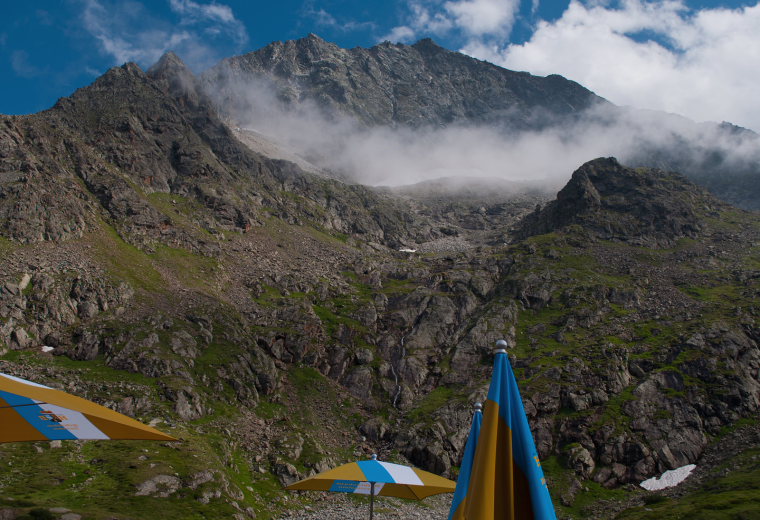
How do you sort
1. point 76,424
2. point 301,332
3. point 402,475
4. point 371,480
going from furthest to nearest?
1. point 301,332
2. point 402,475
3. point 371,480
4. point 76,424

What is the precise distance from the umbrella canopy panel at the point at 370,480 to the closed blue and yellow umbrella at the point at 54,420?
13.2m

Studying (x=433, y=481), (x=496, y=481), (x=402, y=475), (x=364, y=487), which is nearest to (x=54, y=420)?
(x=496, y=481)

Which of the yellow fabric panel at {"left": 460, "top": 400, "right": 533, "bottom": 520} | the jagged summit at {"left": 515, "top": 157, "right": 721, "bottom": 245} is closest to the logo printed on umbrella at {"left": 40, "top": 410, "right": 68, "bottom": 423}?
the yellow fabric panel at {"left": 460, "top": 400, "right": 533, "bottom": 520}

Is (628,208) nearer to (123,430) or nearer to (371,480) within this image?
(371,480)

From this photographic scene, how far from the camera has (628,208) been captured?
180750mm

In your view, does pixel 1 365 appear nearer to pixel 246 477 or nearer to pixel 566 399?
pixel 246 477

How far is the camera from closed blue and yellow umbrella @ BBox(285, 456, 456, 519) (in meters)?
23.5

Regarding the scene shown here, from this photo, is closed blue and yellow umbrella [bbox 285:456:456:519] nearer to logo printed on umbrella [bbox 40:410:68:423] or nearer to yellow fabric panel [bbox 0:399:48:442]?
yellow fabric panel [bbox 0:399:48:442]

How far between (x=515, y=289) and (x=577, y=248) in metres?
39.8

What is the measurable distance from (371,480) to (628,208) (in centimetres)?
18500

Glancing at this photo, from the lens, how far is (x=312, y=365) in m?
106

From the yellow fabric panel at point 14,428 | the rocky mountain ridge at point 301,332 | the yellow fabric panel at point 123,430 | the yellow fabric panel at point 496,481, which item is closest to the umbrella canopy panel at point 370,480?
the yellow fabric panel at point 123,430

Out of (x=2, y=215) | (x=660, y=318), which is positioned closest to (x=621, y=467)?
(x=660, y=318)

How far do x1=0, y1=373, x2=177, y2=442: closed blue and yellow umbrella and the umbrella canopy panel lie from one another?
13.2m
